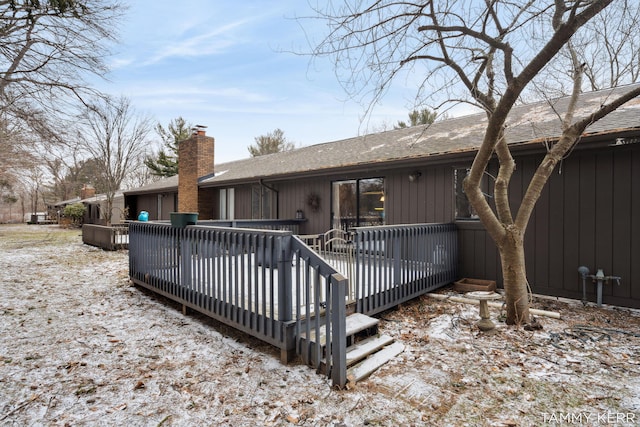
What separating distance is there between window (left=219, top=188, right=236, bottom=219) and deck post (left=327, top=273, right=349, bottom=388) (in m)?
10.2

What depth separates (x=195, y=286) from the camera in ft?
15.6

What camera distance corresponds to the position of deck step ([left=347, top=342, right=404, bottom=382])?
3.09m

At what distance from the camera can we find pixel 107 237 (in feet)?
39.8

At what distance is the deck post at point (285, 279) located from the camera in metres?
3.33

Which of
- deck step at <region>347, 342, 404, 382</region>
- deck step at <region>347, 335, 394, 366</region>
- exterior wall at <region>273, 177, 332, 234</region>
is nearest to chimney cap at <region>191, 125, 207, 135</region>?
Answer: exterior wall at <region>273, 177, 332, 234</region>

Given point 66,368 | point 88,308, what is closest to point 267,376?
point 66,368

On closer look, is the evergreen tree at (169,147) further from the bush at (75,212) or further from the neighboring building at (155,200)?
the neighboring building at (155,200)

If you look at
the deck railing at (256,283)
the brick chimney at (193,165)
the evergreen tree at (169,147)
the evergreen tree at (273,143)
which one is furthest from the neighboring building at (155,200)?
the evergreen tree at (273,143)

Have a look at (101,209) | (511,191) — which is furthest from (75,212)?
(511,191)

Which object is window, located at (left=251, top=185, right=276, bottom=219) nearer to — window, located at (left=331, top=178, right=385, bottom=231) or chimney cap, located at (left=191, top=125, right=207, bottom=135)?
window, located at (left=331, top=178, right=385, bottom=231)

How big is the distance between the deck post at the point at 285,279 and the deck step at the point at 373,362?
32.4 inches

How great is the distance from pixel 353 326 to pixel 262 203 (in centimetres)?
807

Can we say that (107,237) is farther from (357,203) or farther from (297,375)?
(297,375)

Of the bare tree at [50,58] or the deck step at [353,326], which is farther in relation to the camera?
the bare tree at [50,58]
